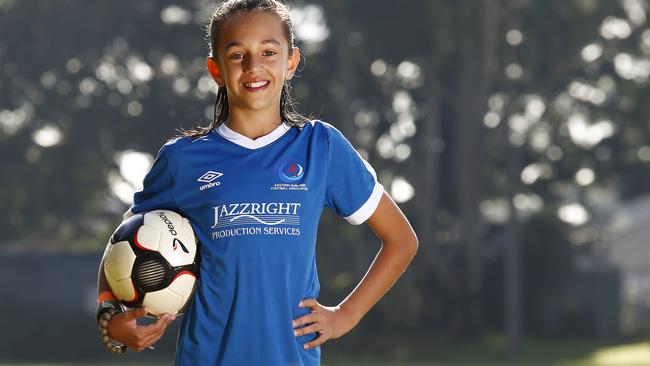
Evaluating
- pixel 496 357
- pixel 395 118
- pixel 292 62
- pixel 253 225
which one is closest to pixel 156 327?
pixel 253 225

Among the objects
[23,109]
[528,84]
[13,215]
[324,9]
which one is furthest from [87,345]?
[528,84]

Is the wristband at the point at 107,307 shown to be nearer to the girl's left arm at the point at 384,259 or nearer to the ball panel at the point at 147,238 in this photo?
the ball panel at the point at 147,238

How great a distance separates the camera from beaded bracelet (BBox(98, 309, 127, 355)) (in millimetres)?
4191

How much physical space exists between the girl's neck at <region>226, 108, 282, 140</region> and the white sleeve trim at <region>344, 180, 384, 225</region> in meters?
0.39

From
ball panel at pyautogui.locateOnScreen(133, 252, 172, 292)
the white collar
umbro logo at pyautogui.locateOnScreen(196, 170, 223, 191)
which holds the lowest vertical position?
ball panel at pyautogui.locateOnScreen(133, 252, 172, 292)

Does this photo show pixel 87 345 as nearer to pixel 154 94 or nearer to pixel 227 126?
pixel 154 94

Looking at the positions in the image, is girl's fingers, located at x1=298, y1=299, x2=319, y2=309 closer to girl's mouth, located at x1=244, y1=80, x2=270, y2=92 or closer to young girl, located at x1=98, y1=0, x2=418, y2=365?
young girl, located at x1=98, y1=0, x2=418, y2=365

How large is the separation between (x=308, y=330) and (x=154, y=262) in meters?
0.61

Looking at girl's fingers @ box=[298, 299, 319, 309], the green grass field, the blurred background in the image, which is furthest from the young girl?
the blurred background

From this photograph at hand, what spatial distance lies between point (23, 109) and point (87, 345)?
248 inches

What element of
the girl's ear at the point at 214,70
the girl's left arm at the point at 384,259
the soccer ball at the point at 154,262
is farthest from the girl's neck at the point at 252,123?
the girl's left arm at the point at 384,259

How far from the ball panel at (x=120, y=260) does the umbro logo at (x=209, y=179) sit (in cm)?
40

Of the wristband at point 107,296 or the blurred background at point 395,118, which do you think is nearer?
the wristband at point 107,296

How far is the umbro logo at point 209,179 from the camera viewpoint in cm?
411
